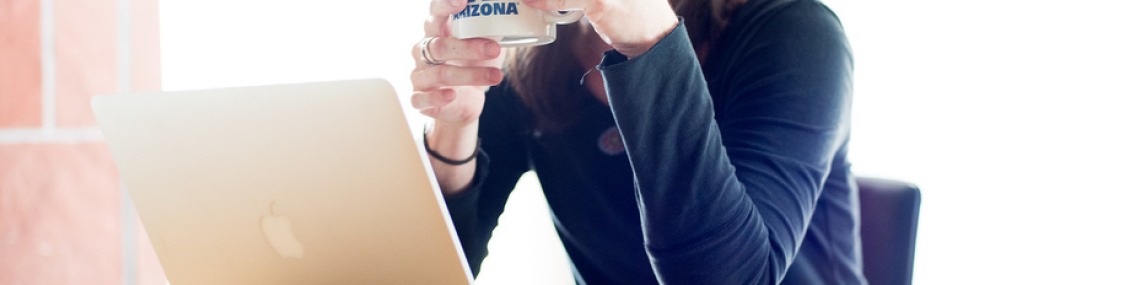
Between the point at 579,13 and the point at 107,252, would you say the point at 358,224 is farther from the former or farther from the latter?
the point at 107,252

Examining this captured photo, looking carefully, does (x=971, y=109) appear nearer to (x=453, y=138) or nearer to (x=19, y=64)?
(x=453, y=138)

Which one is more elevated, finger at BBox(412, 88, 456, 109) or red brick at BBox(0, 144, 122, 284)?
finger at BBox(412, 88, 456, 109)

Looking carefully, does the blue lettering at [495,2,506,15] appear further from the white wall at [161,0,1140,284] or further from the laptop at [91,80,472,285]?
the white wall at [161,0,1140,284]

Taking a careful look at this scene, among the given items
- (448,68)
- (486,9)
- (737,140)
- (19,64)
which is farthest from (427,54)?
(19,64)

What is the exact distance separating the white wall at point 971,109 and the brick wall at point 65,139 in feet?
0.45

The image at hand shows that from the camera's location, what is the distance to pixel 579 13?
0.70m

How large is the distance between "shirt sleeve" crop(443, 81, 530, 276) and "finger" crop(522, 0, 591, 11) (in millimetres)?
454

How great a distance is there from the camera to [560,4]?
0.66 m

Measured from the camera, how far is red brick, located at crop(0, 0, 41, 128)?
154 centimetres

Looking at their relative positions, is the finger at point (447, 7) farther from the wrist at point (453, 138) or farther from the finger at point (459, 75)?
the wrist at point (453, 138)

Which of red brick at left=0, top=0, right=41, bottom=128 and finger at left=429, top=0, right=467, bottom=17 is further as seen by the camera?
red brick at left=0, top=0, right=41, bottom=128

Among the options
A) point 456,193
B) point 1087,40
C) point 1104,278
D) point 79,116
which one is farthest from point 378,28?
point 1104,278

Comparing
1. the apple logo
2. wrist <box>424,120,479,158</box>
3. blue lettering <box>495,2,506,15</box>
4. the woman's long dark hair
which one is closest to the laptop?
the apple logo

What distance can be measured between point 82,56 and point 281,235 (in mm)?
1169
